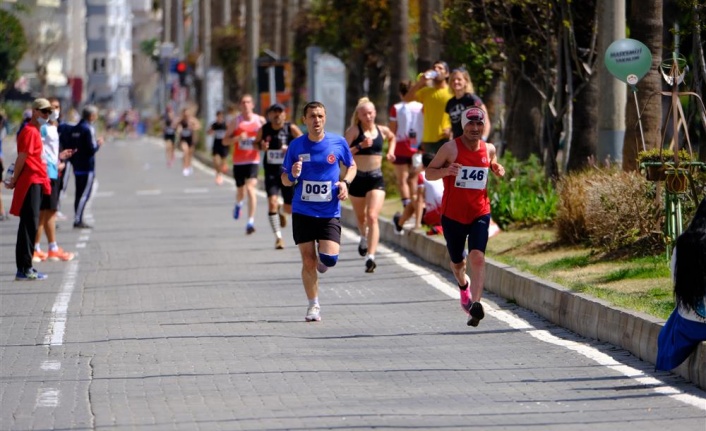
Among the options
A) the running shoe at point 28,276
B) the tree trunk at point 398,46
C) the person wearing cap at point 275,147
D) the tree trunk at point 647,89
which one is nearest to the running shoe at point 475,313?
the tree trunk at point 647,89

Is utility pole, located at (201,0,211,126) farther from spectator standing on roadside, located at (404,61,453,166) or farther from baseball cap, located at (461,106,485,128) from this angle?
baseball cap, located at (461,106,485,128)

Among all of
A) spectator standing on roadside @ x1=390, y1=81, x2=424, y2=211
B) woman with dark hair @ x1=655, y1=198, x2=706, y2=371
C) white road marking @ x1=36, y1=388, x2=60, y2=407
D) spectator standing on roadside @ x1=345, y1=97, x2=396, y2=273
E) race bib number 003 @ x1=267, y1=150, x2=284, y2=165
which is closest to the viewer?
white road marking @ x1=36, y1=388, x2=60, y2=407

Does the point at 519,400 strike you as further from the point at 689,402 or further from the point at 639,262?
the point at 639,262

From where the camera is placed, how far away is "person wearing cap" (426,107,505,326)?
13.3 meters

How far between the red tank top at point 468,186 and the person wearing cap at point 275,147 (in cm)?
691

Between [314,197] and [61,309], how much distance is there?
2792 mm

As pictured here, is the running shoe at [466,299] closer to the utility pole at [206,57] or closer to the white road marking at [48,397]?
the white road marking at [48,397]

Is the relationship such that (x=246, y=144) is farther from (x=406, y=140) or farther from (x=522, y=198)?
(x=522, y=198)

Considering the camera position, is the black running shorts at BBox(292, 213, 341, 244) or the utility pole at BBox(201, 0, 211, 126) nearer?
the black running shorts at BBox(292, 213, 341, 244)

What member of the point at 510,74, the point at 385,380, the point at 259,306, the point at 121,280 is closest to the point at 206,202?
the point at 510,74

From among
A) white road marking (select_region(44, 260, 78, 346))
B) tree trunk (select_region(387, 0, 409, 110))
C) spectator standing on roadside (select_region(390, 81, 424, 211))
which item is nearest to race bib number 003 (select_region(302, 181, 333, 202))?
white road marking (select_region(44, 260, 78, 346))

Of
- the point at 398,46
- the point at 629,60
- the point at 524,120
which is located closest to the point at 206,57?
the point at 398,46

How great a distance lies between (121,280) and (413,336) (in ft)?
18.8

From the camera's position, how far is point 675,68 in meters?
14.2
